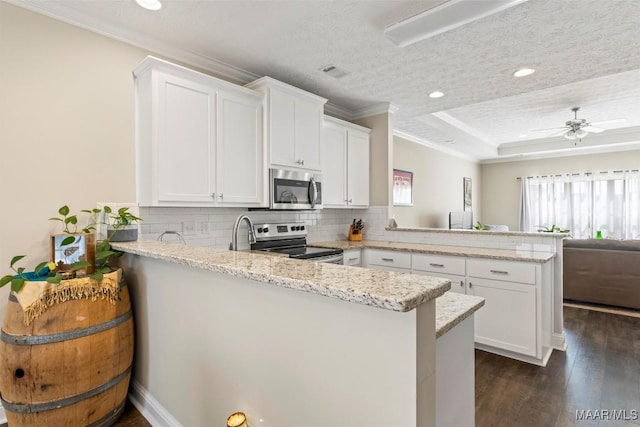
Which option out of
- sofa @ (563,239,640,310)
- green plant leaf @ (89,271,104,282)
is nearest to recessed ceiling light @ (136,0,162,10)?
green plant leaf @ (89,271,104,282)

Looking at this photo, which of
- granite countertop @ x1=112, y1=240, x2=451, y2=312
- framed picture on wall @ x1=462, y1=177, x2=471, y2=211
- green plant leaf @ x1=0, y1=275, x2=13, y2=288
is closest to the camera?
granite countertop @ x1=112, y1=240, x2=451, y2=312

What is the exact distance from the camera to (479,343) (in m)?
2.81

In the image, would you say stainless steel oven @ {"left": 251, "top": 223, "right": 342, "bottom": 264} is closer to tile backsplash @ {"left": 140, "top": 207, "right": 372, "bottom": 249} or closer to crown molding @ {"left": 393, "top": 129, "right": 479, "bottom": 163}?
tile backsplash @ {"left": 140, "top": 207, "right": 372, "bottom": 249}

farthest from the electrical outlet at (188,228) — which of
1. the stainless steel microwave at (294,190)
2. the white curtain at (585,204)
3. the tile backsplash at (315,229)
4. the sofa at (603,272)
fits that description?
the white curtain at (585,204)

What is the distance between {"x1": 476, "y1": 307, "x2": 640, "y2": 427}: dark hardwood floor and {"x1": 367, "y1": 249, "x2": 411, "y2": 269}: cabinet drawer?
3.36 ft

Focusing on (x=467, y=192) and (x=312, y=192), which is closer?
(x=312, y=192)

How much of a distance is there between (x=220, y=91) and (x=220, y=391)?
2.13 m

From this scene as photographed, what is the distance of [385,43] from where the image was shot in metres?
2.41

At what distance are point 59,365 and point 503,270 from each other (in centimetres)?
300

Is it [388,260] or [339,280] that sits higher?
[339,280]

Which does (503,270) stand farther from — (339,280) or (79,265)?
(79,265)

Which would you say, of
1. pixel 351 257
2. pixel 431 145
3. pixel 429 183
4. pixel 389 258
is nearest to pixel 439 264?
pixel 389 258

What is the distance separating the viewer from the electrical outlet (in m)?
2.59

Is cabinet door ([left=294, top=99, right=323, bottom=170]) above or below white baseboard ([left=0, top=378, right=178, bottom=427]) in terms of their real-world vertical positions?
above
